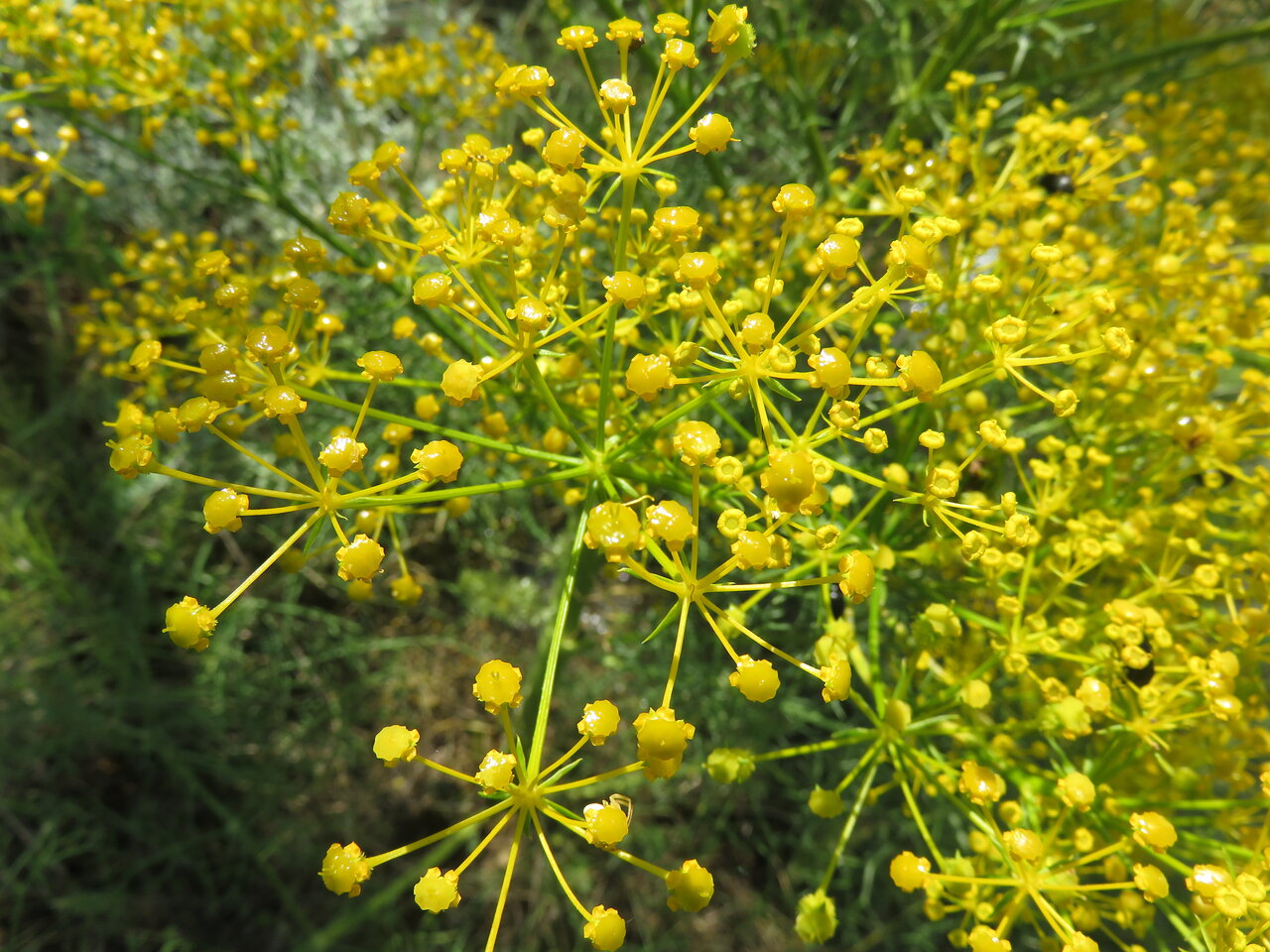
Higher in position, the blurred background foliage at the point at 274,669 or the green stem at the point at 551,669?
the green stem at the point at 551,669

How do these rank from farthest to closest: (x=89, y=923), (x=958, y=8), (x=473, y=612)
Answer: (x=473, y=612)
(x=89, y=923)
(x=958, y=8)

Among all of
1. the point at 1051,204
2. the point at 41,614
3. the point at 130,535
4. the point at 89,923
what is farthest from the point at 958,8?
the point at 89,923

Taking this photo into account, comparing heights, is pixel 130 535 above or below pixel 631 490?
below

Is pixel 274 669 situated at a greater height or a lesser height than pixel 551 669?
lesser

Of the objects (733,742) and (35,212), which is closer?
(35,212)

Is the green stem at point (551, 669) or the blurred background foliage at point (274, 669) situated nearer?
the green stem at point (551, 669)

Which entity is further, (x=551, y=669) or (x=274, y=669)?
(x=274, y=669)

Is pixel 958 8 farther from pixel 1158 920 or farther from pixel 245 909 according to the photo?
pixel 245 909

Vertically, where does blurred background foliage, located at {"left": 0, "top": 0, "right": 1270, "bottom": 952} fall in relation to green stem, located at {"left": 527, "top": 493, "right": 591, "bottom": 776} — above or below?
below
